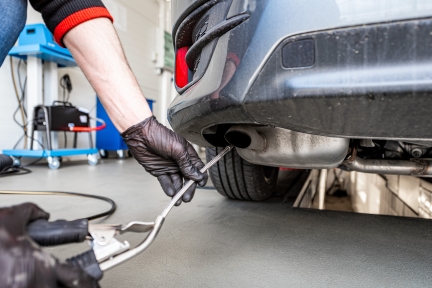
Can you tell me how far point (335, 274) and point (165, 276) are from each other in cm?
36

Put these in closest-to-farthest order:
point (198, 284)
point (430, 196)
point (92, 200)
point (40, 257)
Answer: point (40, 257) → point (198, 284) → point (92, 200) → point (430, 196)

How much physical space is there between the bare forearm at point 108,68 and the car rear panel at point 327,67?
23cm

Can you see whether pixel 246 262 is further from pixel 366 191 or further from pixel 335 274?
pixel 366 191

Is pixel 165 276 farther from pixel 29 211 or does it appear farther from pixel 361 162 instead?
pixel 361 162

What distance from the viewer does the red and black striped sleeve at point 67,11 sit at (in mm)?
Result: 640

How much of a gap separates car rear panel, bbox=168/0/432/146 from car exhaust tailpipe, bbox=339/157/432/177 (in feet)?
1.42

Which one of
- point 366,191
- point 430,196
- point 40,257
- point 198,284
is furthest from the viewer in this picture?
point 366,191

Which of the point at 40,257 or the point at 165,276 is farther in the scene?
the point at 165,276

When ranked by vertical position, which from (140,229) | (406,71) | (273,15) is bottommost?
(140,229)

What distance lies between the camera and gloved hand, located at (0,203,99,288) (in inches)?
11.2

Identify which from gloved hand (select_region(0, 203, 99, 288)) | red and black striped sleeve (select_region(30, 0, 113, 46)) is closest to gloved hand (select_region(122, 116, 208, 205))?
red and black striped sleeve (select_region(30, 0, 113, 46))

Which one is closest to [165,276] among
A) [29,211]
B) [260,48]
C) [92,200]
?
[29,211]

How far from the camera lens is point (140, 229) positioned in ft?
1.54

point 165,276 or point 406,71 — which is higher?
point 406,71
